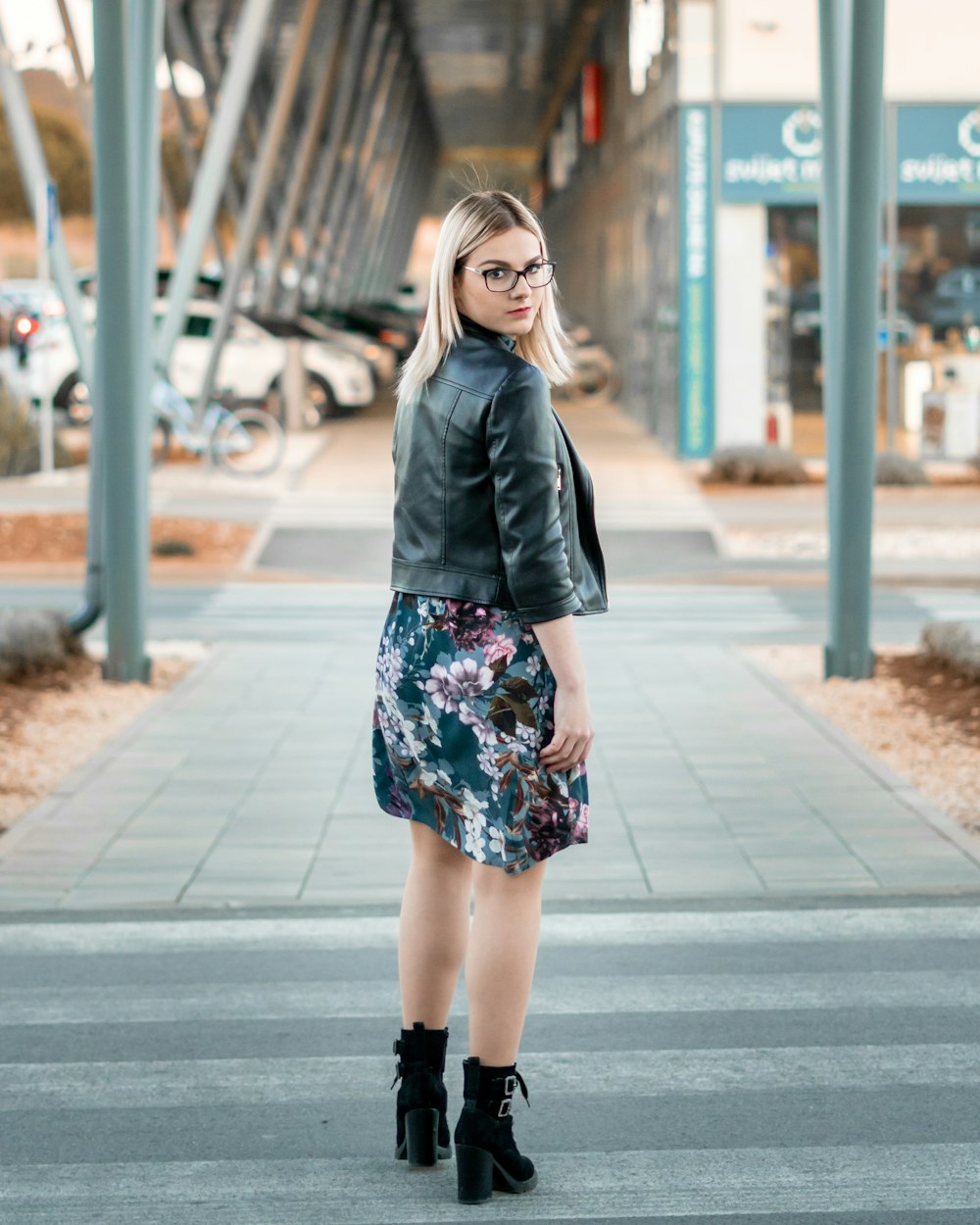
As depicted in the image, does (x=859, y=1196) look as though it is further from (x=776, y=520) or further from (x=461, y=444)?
(x=776, y=520)

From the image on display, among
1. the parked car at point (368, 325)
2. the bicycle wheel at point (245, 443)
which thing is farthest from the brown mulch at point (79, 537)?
the parked car at point (368, 325)

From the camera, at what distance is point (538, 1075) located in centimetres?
445

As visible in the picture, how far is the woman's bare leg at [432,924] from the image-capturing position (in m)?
3.80

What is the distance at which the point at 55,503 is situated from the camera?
18594 mm

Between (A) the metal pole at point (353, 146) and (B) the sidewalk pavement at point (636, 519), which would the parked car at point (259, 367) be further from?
(A) the metal pole at point (353, 146)

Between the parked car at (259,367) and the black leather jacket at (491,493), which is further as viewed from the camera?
the parked car at (259,367)

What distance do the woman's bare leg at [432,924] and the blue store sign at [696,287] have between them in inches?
795

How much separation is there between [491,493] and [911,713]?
5.75 metres

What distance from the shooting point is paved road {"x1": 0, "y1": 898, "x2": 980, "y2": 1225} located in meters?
3.75

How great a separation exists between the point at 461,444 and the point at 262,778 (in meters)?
4.38

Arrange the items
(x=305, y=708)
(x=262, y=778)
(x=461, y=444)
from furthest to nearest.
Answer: (x=305, y=708) → (x=262, y=778) → (x=461, y=444)

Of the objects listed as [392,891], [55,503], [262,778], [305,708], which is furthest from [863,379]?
[55,503]

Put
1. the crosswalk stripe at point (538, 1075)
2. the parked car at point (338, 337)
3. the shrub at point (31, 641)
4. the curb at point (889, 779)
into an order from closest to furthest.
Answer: the crosswalk stripe at point (538, 1075), the curb at point (889, 779), the shrub at point (31, 641), the parked car at point (338, 337)

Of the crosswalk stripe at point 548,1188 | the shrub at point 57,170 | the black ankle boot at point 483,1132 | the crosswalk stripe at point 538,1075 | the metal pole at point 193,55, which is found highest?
the shrub at point 57,170
